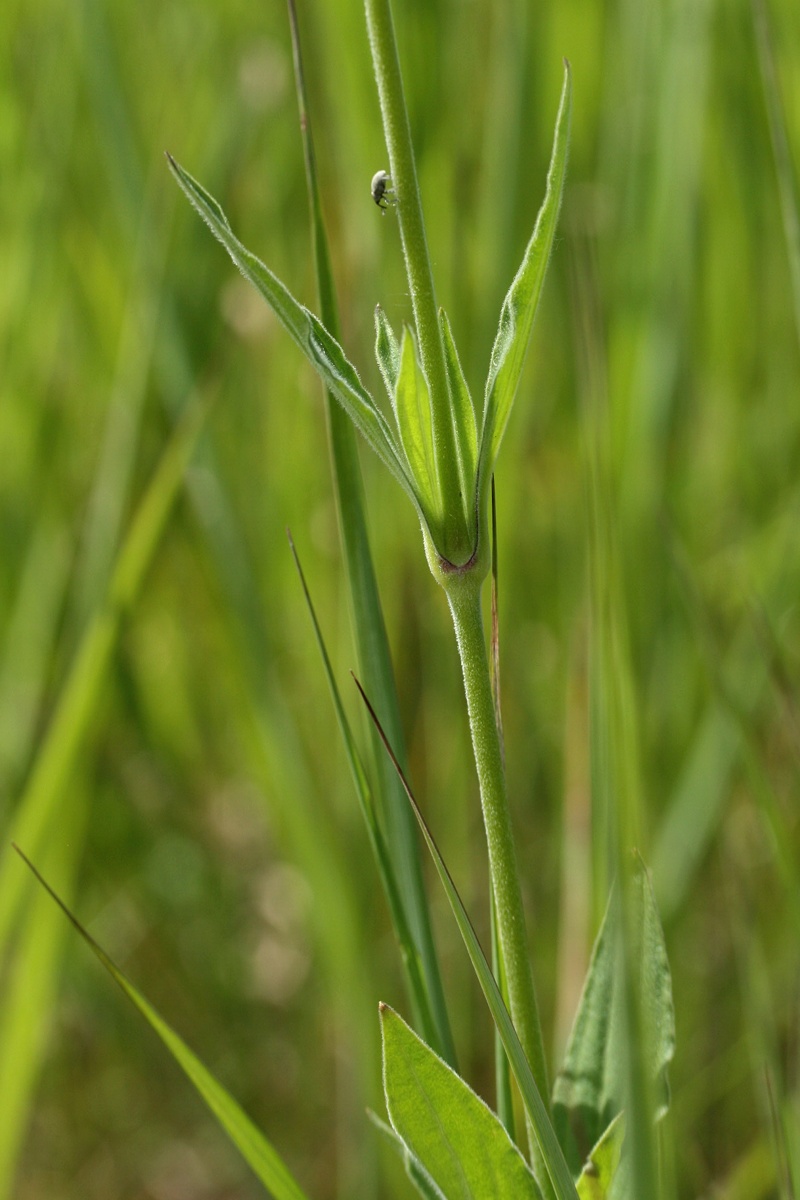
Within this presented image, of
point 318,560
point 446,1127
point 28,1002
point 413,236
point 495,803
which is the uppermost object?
point 413,236

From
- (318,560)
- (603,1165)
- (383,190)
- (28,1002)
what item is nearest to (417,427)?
(383,190)

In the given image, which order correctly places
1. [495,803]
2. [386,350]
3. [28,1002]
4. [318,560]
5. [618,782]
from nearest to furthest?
[618,782] < [495,803] < [386,350] < [28,1002] < [318,560]

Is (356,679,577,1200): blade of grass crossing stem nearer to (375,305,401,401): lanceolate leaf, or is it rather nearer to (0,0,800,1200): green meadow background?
(375,305,401,401): lanceolate leaf

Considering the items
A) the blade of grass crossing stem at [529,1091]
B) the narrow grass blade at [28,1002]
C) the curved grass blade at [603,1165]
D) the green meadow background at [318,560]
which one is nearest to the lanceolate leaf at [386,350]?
the blade of grass crossing stem at [529,1091]

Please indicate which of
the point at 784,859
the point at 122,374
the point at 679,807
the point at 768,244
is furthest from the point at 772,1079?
the point at 768,244

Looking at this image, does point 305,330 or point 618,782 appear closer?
point 618,782

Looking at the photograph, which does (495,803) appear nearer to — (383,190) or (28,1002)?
(383,190)
